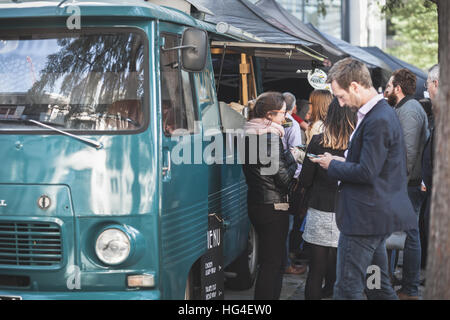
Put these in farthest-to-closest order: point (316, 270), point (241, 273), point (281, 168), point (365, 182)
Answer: point (241, 273) → point (316, 270) → point (281, 168) → point (365, 182)

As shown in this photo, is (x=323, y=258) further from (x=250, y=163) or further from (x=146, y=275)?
(x=146, y=275)

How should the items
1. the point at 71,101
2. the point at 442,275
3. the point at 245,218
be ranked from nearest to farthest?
the point at 442,275
the point at 71,101
the point at 245,218

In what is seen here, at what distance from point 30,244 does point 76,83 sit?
3.77 ft

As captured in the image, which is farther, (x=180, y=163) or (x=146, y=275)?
(x=180, y=163)

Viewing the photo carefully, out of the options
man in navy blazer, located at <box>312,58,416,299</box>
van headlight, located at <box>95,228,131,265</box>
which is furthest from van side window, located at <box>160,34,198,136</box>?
man in navy blazer, located at <box>312,58,416,299</box>

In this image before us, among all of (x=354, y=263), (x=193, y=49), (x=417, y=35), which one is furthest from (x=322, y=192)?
(x=417, y=35)

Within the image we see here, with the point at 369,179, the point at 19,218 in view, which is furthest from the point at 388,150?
the point at 19,218

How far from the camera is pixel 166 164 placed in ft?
16.2

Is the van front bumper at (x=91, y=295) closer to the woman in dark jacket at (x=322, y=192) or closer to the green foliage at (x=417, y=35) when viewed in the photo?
the woman in dark jacket at (x=322, y=192)

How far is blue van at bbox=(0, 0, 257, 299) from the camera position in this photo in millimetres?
4754

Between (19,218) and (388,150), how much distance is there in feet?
8.21

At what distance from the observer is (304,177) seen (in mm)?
5809

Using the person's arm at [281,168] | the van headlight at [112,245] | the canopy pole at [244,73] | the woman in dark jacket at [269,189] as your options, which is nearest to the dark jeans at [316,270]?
the woman in dark jacket at [269,189]

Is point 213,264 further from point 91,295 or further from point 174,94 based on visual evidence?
point 174,94
